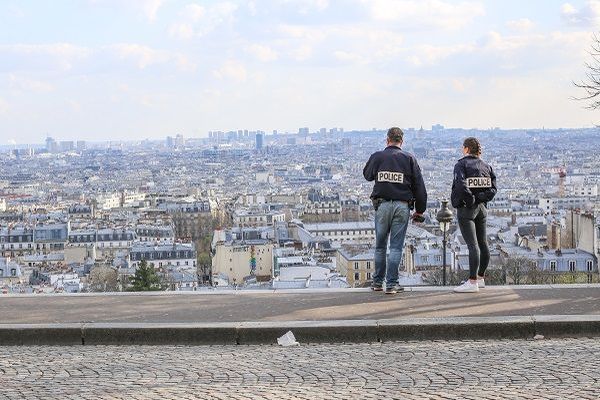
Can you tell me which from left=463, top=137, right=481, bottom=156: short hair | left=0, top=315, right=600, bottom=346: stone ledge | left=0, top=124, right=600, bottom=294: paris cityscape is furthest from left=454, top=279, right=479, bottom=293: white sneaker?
left=0, top=124, right=600, bottom=294: paris cityscape

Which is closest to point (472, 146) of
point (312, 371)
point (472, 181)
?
point (472, 181)

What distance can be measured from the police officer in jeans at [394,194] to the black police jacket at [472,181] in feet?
1.36

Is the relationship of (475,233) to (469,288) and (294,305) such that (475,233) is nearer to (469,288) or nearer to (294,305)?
(469,288)

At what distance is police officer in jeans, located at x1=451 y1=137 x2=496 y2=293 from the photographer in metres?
13.5

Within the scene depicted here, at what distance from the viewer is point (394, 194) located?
1343 cm

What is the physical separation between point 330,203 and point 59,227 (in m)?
44.9

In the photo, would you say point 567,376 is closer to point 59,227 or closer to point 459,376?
point 459,376

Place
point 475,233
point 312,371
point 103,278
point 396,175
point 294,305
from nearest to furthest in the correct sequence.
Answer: point 312,371 → point 294,305 → point 396,175 → point 475,233 → point 103,278

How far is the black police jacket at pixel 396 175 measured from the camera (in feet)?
43.8

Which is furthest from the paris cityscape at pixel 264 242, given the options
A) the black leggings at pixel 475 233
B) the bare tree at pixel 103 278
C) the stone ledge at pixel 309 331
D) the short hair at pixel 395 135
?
the stone ledge at pixel 309 331

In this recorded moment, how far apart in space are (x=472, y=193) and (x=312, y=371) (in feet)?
15.5

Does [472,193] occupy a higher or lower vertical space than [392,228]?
higher

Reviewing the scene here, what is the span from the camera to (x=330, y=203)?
5792 inches

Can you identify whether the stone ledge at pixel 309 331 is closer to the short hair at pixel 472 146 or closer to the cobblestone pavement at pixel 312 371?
the cobblestone pavement at pixel 312 371
